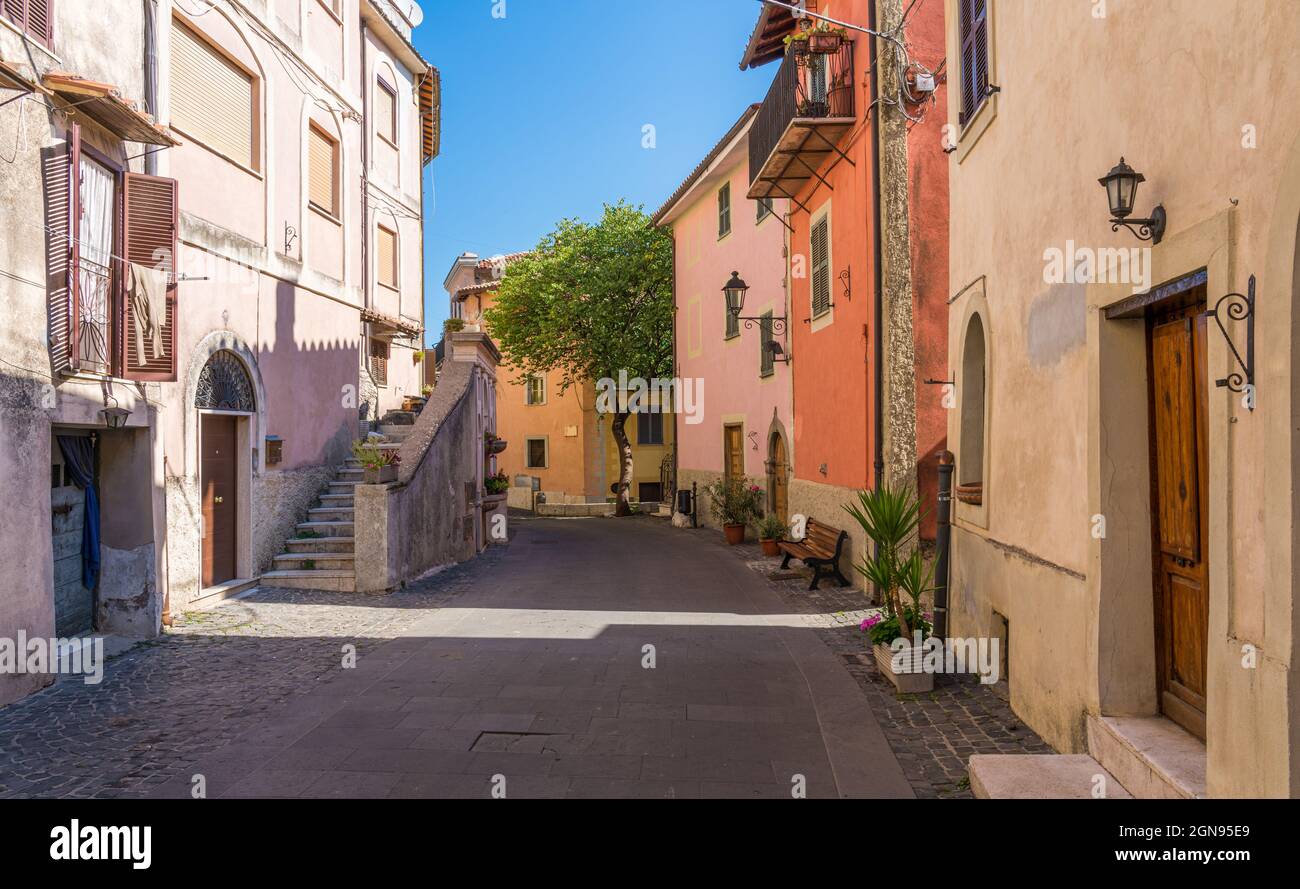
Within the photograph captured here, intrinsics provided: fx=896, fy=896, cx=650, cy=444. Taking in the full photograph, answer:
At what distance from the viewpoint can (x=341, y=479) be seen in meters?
14.7

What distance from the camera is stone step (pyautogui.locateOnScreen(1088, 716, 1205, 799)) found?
402cm

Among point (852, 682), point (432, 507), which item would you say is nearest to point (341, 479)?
point (432, 507)

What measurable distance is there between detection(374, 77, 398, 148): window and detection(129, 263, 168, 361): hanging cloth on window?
10.3 meters

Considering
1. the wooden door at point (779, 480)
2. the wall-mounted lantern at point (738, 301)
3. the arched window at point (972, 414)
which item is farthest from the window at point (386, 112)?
the arched window at point (972, 414)

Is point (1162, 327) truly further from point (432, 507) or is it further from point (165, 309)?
point (432, 507)

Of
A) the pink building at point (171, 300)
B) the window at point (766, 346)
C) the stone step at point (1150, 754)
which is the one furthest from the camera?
the window at point (766, 346)

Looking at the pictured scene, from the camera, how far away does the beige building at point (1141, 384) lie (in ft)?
11.1

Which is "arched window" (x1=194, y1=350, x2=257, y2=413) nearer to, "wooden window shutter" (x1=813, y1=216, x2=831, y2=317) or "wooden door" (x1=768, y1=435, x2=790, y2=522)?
"wooden window shutter" (x1=813, y1=216, x2=831, y2=317)

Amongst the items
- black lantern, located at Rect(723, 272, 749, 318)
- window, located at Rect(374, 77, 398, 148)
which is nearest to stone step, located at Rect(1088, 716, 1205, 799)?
black lantern, located at Rect(723, 272, 749, 318)

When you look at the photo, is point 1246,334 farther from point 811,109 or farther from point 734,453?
point 734,453

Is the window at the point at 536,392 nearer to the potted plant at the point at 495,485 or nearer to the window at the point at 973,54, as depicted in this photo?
the potted plant at the point at 495,485

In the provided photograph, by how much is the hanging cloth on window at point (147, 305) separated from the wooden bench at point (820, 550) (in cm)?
866

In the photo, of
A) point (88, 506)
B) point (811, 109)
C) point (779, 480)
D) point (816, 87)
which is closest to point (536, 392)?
point (779, 480)
